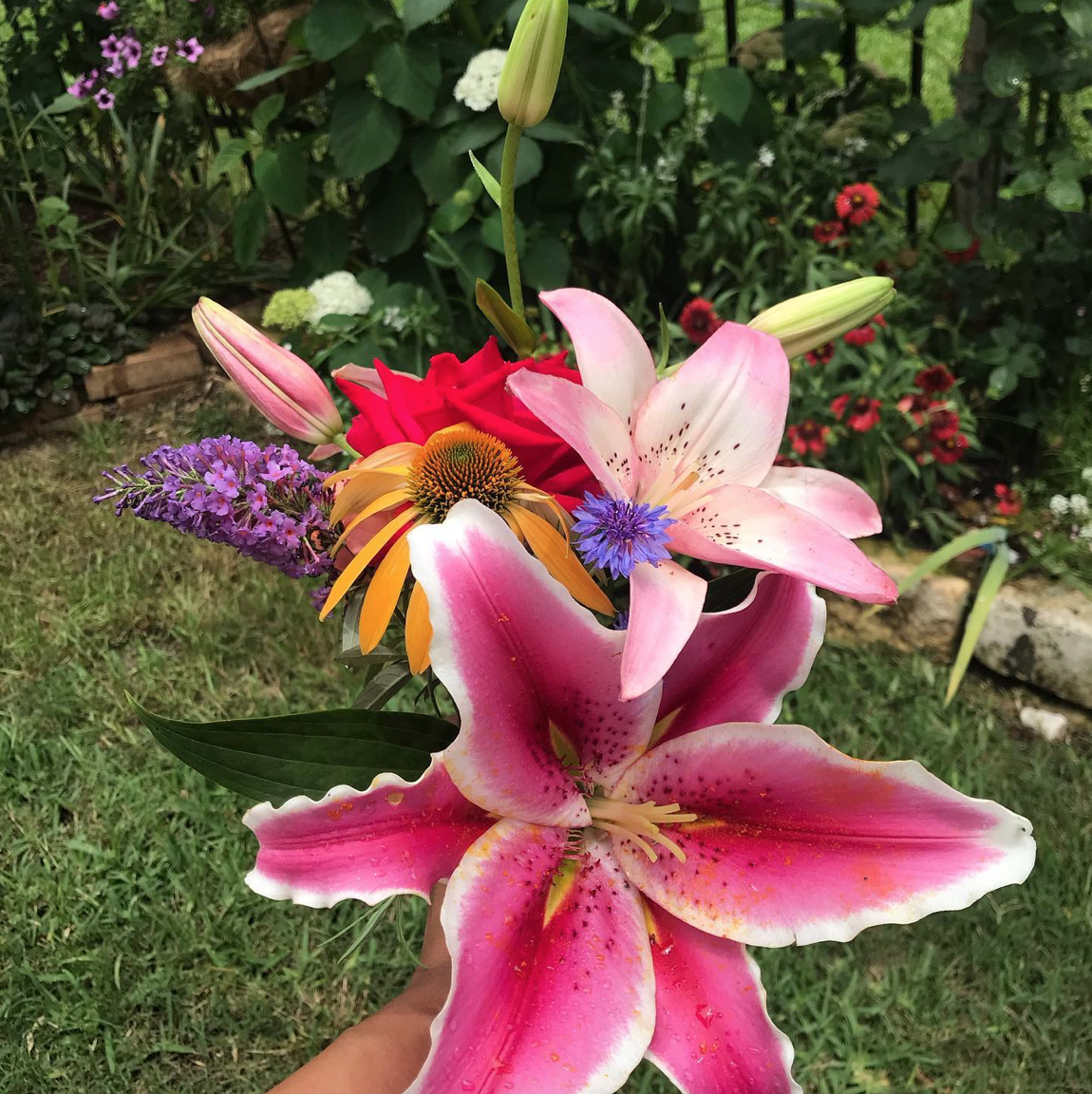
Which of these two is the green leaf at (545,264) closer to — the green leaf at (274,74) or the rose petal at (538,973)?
the green leaf at (274,74)

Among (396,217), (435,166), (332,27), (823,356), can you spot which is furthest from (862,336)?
(332,27)

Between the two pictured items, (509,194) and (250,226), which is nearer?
(509,194)

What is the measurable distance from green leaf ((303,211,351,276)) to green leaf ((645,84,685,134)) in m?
0.81

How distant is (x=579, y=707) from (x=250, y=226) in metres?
2.41

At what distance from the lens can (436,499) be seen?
55 centimetres

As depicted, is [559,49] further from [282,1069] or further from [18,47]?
[18,47]

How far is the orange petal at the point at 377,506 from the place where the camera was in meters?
0.53

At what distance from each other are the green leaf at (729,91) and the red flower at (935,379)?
652 millimetres

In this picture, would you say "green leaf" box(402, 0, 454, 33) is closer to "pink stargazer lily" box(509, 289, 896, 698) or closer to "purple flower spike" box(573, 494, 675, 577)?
"pink stargazer lily" box(509, 289, 896, 698)

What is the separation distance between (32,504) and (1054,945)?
2445mm

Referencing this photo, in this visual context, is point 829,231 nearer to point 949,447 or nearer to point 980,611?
point 949,447

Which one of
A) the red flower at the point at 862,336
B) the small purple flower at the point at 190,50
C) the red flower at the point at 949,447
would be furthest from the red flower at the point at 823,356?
the small purple flower at the point at 190,50

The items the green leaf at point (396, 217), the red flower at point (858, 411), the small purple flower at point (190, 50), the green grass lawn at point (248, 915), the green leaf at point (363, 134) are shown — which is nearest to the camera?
the green grass lawn at point (248, 915)

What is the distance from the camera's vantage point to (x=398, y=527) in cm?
54
